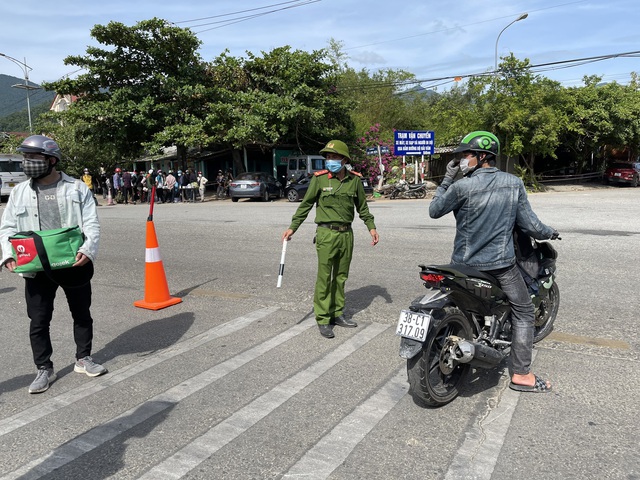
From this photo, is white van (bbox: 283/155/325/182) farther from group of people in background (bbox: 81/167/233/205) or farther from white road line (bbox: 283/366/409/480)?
white road line (bbox: 283/366/409/480)

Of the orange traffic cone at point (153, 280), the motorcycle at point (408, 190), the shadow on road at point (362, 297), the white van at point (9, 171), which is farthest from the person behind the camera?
the white van at point (9, 171)

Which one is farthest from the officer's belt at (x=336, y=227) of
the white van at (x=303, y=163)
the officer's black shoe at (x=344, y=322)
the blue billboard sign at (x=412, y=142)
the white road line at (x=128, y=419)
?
the white van at (x=303, y=163)

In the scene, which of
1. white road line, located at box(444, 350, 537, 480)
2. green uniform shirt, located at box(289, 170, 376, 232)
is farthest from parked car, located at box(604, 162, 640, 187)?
white road line, located at box(444, 350, 537, 480)

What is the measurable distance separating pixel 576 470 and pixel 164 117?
85.4 ft

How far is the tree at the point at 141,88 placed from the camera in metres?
25.3

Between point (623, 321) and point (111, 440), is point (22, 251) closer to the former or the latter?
point (111, 440)

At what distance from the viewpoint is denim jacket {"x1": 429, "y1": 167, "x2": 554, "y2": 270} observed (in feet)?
11.5

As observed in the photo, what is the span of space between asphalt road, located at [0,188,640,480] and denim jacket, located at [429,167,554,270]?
100 centimetres

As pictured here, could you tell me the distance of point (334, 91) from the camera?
29.8m

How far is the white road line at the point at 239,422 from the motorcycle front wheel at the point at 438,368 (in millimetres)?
925

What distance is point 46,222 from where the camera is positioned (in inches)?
154

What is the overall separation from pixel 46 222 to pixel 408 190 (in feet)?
73.8

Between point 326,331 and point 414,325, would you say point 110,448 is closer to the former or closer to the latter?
point 414,325

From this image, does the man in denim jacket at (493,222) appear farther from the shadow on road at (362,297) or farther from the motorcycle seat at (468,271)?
the shadow on road at (362,297)
